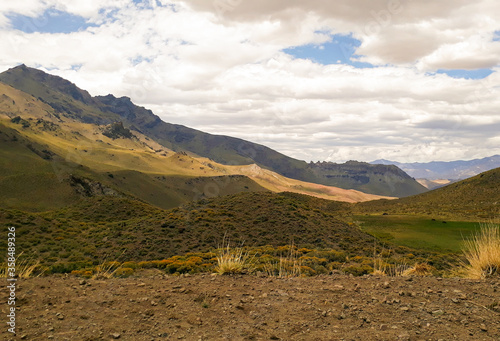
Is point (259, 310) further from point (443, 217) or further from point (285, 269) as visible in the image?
point (443, 217)

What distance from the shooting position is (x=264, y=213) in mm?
33688

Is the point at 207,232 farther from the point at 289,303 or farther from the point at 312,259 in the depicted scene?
the point at 289,303

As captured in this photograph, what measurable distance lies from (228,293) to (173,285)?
1.66 metres

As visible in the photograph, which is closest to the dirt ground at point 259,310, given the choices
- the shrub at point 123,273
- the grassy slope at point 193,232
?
the shrub at point 123,273

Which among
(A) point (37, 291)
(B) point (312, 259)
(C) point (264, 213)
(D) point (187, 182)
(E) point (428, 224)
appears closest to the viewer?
(A) point (37, 291)

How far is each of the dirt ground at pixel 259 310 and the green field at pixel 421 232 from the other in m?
22.0

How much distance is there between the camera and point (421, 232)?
40.1 m

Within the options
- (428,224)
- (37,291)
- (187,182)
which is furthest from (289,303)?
(187,182)

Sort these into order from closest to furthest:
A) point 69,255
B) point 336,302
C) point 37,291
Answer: point 336,302
point 37,291
point 69,255

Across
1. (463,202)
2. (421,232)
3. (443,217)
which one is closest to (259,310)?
(421,232)

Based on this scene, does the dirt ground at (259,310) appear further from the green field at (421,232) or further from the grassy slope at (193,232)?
the green field at (421,232)

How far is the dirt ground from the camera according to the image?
566 cm

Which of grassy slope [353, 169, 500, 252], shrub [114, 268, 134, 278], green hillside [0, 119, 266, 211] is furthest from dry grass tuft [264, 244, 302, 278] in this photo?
green hillside [0, 119, 266, 211]

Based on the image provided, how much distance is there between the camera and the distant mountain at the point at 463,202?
208 feet
